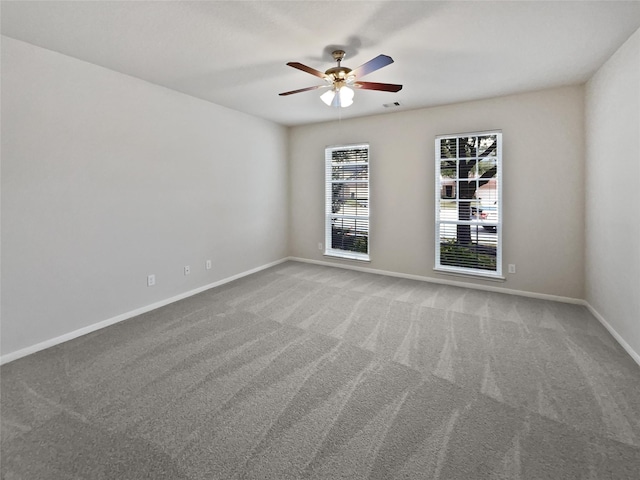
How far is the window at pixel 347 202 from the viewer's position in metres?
5.29

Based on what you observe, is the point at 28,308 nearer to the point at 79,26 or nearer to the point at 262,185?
the point at 79,26

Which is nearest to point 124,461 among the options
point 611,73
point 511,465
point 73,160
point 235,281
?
point 511,465

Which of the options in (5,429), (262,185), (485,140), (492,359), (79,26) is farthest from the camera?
(262,185)

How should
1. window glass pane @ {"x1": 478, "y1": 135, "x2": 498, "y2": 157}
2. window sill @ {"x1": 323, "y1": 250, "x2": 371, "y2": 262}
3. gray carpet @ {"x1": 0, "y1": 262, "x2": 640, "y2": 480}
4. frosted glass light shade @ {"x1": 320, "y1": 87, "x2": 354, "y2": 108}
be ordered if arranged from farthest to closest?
1. window sill @ {"x1": 323, "y1": 250, "x2": 371, "y2": 262}
2. window glass pane @ {"x1": 478, "y1": 135, "x2": 498, "y2": 157}
3. frosted glass light shade @ {"x1": 320, "y1": 87, "x2": 354, "y2": 108}
4. gray carpet @ {"x1": 0, "y1": 262, "x2": 640, "y2": 480}

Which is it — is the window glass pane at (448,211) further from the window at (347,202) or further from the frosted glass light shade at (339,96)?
the frosted glass light shade at (339,96)

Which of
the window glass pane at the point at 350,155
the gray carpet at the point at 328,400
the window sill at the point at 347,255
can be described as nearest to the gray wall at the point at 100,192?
the gray carpet at the point at 328,400

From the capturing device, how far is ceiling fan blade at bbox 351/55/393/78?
2169 mm

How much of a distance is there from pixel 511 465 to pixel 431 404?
510 millimetres

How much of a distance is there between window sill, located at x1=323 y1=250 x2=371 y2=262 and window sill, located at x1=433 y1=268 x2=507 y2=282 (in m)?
1.22

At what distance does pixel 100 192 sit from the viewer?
308 centimetres

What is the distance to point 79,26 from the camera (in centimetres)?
232

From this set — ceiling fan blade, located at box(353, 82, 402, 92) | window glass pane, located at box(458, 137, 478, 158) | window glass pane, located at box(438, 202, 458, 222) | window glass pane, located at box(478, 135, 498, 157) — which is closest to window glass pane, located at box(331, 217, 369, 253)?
window glass pane, located at box(438, 202, 458, 222)

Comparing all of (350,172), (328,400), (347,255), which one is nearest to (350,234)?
(347,255)

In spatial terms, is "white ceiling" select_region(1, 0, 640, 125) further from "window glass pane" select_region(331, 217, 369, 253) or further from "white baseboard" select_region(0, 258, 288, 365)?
"white baseboard" select_region(0, 258, 288, 365)
